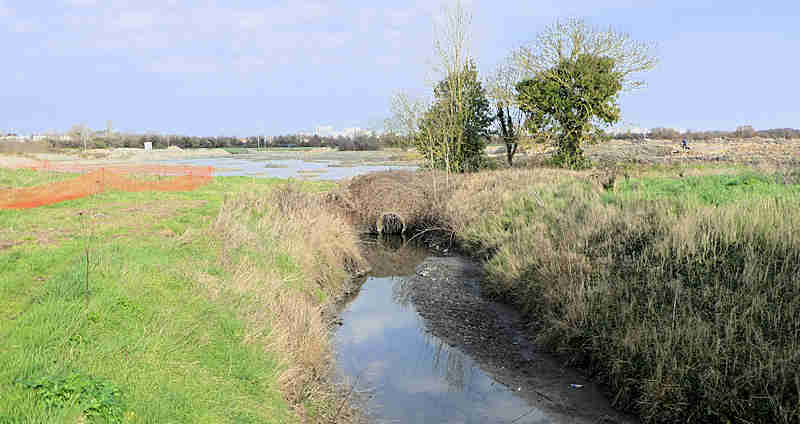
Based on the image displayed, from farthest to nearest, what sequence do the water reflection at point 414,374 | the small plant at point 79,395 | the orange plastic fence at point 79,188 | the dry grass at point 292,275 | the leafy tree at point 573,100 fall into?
the leafy tree at point 573,100, the orange plastic fence at point 79,188, the water reflection at point 414,374, the dry grass at point 292,275, the small plant at point 79,395

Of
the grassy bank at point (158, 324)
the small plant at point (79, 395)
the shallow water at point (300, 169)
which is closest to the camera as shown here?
the small plant at point (79, 395)

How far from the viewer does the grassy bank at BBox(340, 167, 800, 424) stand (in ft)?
21.1

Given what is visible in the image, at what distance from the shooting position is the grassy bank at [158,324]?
4582 mm

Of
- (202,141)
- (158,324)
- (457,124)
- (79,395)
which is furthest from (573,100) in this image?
(202,141)

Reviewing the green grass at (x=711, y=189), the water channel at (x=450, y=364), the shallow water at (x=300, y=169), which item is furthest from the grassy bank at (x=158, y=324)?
the shallow water at (x=300, y=169)

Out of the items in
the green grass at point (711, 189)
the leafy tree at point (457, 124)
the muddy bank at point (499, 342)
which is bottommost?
the muddy bank at point (499, 342)

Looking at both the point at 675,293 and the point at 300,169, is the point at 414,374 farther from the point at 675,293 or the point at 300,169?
the point at 300,169

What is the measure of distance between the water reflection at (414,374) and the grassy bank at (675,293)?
1.58 meters

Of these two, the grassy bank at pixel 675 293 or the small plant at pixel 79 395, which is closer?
the small plant at pixel 79 395

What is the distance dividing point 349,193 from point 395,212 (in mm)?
2019

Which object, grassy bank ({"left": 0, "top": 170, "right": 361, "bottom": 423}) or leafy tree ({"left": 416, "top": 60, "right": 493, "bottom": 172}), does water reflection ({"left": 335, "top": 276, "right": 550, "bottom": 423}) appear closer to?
grassy bank ({"left": 0, "top": 170, "right": 361, "bottom": 423})

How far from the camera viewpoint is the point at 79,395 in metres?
4.23

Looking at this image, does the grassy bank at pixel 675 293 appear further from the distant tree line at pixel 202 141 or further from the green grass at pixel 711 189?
the distant tree line at pixel 202 141

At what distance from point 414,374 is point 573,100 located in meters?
23.3
